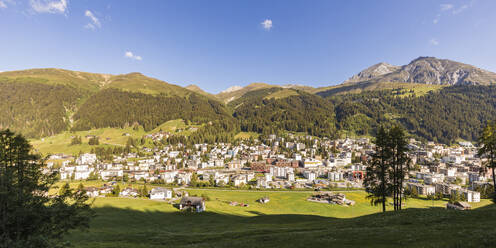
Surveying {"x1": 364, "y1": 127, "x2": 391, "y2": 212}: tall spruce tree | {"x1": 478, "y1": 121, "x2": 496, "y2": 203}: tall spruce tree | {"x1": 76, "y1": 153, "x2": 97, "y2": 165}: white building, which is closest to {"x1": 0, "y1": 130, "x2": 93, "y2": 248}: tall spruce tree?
{"x1": 364, "y1": 127, "x2": 391, "y2": 212}: tall spruce tree

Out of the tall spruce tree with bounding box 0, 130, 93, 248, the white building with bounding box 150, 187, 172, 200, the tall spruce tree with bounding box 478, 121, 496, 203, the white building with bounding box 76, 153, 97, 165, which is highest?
the tall spruce tree with bounding box 478, 121, 496, 203

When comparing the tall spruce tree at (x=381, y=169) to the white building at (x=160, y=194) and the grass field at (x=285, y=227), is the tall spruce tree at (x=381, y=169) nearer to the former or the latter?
the grass field at (x=285, y=227)

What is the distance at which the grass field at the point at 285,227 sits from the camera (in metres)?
15.8

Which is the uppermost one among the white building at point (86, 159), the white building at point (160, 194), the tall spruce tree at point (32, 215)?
the tall spruce tree at point (32, 215)

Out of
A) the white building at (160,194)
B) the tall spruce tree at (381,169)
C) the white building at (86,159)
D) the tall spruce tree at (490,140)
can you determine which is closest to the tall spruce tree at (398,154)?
the tall spruce tree at (381,169)

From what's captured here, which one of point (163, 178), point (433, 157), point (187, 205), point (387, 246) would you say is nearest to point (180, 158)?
point (163, 178)

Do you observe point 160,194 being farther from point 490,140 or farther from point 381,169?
point 490,140

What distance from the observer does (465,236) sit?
1370 centimetres

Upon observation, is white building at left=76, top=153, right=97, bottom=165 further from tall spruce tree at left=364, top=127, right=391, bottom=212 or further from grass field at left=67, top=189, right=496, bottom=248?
tall spruce tree at left=364, top=127, right=391, bottom=212

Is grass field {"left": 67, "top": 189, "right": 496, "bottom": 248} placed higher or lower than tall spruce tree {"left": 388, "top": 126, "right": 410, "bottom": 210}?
lower

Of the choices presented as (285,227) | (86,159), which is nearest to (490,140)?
(285,227)

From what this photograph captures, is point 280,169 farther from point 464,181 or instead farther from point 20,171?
point 20,171

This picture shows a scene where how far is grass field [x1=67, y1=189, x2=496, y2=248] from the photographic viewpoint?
1583 centimetres

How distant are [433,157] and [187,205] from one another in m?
216
